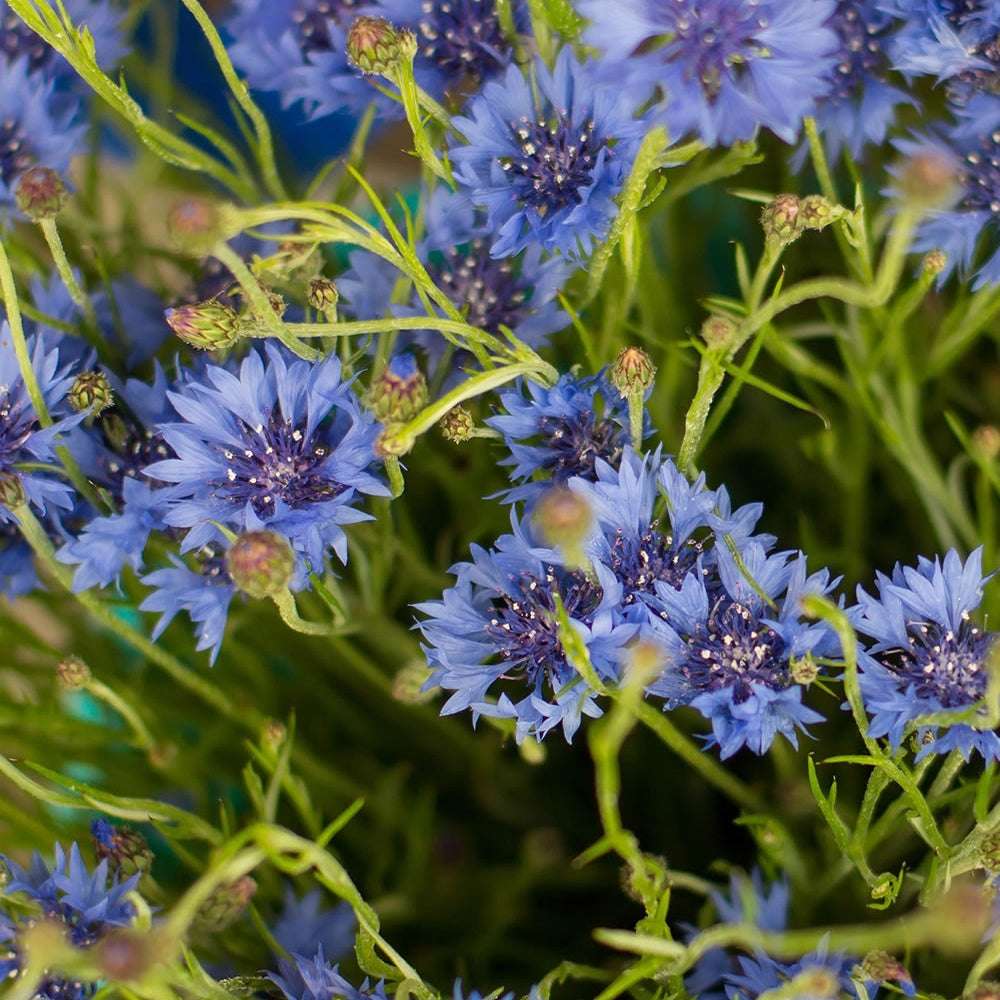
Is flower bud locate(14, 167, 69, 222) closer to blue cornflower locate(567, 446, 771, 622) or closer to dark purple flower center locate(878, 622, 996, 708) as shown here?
blue cornflower locate(567, 446, 771, 622)

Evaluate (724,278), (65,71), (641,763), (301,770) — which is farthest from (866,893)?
(65,71)

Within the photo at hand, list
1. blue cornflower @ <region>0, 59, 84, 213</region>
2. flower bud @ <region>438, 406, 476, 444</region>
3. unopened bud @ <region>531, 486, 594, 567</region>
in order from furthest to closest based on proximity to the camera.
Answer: blue cornflower @ <region>0, 59, 84, 213</region>, flower bud @ <region>438, 406, 476, 444</region>, unopened bud @ <region>531, 486, 594, 567</region>

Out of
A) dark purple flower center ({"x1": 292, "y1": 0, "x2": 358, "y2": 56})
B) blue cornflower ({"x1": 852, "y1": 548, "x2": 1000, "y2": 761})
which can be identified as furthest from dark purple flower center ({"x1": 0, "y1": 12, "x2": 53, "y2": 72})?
blue cornflower ({"x1": 852, "y1": 548, "x2": 1000, "y2": 761})

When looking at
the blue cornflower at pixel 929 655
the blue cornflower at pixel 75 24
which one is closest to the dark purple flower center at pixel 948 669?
the blue cornflower at pixel 929 655

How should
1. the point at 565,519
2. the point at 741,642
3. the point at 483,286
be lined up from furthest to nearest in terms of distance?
the point at 483,286
the point at 741,642
the point at 565,519

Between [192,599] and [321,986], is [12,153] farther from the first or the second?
[321,986]

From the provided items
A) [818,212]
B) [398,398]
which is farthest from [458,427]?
[818,212]
